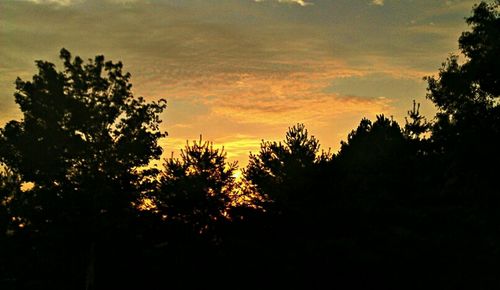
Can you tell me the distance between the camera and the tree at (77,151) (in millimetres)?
36469

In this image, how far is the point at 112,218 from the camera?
3672cm

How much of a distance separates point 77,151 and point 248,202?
46.2ft

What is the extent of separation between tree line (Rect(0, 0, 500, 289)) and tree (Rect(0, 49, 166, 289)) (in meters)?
0.09

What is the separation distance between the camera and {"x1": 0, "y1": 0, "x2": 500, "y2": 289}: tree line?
1008 inches

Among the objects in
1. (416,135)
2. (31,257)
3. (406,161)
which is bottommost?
(31,257)

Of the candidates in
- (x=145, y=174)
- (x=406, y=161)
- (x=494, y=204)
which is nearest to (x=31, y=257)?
(x=145, y=174)

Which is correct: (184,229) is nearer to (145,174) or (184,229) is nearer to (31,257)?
(145,174)

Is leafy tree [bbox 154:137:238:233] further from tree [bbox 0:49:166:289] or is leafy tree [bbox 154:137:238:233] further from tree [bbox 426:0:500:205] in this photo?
tree [bbox 426:0:500:205]

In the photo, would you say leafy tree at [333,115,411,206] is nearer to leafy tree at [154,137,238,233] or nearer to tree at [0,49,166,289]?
leafy tree at [154,137,238,233]

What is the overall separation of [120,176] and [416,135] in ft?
86.4

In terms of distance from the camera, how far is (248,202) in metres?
32.2

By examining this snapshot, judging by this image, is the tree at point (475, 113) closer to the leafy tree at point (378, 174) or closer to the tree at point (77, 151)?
the leafy tree at point (378, 174)

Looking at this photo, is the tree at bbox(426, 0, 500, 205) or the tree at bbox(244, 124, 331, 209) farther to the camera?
the tree at bbox(426, 0, 500, 205)

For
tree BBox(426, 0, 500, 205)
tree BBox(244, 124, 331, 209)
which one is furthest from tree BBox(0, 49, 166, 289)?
tree BBox(426, 0, 500, 205)
